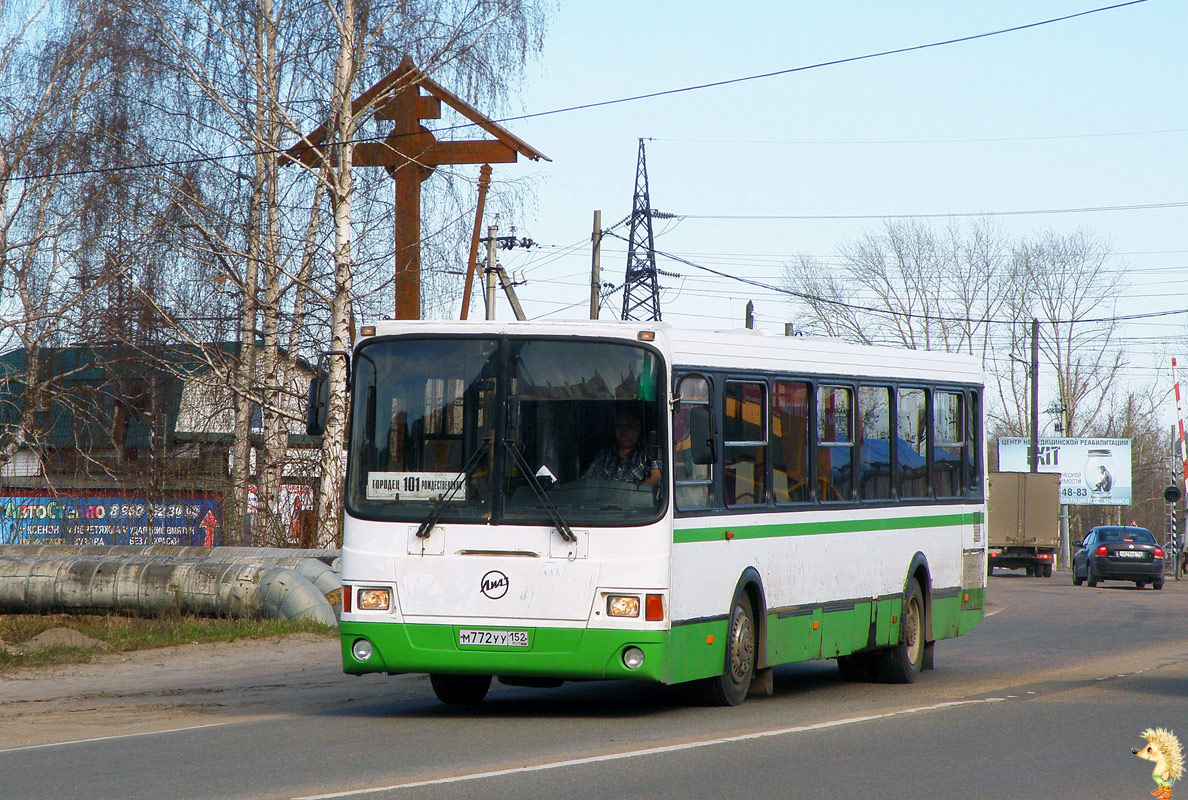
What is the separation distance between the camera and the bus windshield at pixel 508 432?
10570 millimetres

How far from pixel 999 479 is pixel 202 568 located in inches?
1432

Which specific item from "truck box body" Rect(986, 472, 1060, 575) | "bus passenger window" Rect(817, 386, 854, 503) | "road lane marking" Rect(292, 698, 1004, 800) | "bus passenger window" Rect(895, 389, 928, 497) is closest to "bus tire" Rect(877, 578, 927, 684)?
"bus passenger window" Rect(895, 389, 928, 497)

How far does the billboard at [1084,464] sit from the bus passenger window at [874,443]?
56.1 meters

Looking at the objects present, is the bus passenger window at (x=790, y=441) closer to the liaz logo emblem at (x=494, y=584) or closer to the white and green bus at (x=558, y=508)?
the white and green bus at (x=558, y=508)

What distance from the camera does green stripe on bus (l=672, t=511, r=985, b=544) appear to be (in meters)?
10.9

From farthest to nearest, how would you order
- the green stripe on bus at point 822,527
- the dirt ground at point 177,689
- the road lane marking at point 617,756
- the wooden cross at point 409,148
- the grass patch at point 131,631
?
the wooden cross at point 409,148 < the grass patch at point 131,631 < the dirt ground at point 177,689 < the green stripe on bus at point 822,527 < the road lane marking at point 617,756

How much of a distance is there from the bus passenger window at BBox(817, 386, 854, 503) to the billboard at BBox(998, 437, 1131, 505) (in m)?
56.9

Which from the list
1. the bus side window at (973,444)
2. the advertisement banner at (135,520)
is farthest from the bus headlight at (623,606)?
the advertisement banner at (135,520)

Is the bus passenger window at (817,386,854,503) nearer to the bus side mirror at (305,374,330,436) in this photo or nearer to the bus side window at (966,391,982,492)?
the bus side window at (966,391,982,492)

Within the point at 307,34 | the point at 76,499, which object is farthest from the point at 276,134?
the point at 76,499

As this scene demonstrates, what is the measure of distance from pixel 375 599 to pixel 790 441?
11.9 ft

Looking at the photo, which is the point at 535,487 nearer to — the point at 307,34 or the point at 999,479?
the point at 307,34

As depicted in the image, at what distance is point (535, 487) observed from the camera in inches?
416

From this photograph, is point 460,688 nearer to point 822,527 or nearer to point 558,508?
point 558,508
